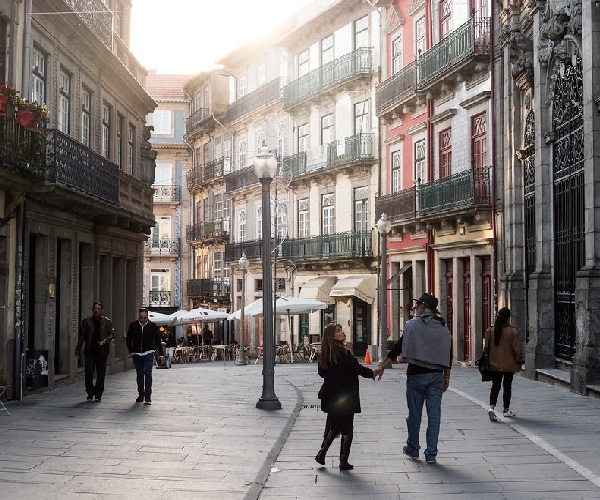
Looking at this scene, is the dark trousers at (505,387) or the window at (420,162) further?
the window at (420,162)

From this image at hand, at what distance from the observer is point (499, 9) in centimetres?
2578

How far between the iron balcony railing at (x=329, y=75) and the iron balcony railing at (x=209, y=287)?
11.4 m

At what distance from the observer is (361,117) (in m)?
39.1

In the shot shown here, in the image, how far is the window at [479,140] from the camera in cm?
2691

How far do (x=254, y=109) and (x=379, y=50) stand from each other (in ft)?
38.9

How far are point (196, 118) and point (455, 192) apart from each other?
3076cm

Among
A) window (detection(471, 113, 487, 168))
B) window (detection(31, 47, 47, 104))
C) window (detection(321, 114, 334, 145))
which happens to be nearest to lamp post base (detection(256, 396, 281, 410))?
window (detection(31, 47, 47, 104))

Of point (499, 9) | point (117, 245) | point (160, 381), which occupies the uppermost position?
point (499, 9)

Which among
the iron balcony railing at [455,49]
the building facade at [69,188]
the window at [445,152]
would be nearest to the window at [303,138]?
the iron balcony railing at [455,49]

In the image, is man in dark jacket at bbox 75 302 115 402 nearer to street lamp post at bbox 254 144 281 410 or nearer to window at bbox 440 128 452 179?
street lamp post at bbox 254 144 281 410

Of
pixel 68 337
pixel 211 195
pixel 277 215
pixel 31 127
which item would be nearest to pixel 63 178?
pixel 31 127

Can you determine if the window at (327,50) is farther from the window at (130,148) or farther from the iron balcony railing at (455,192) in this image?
the window at (130,148)

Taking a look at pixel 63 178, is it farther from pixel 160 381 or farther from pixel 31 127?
pixel 160 381

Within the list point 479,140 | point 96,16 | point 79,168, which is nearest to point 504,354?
point 79,168
